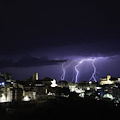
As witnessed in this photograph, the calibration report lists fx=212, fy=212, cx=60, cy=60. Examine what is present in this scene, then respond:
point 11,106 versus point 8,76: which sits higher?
point 8,76

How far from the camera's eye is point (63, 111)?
30.8 metres

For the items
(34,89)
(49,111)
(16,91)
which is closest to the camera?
(49,111)

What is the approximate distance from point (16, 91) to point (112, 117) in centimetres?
1804

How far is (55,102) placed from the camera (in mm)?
34438

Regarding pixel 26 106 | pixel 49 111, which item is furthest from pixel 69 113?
pixel 26 106

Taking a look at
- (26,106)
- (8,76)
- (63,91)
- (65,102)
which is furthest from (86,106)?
(8,76)

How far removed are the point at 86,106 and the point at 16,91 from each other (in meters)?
13.3

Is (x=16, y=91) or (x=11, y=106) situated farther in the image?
(x=16, y=91)

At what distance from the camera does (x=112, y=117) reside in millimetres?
29719

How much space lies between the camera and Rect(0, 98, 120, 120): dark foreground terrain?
28.6 metres

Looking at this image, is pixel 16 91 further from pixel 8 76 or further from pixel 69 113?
pixel 8 76

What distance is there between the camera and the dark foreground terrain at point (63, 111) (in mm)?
28609

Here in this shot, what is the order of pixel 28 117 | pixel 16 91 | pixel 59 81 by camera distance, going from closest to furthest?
pixel 28 117 < pixel 16 91 < pixel 59 81

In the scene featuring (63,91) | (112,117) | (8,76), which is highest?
(8,76)
